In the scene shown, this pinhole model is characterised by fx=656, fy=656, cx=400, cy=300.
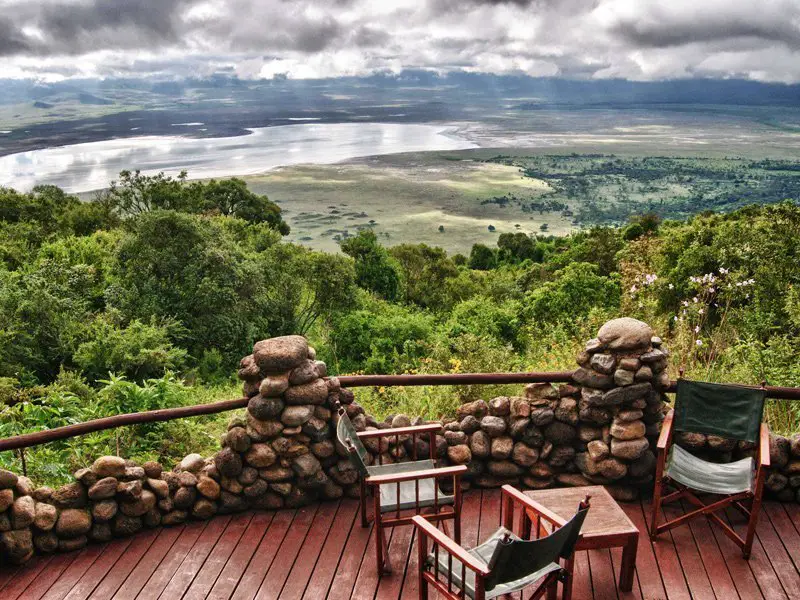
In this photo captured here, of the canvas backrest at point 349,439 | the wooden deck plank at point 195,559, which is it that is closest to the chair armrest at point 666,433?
the canvas backrest at point 349,439

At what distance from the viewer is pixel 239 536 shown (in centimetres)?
476

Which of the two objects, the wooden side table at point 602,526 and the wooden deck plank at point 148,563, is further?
A: the wooden deck plank at point 148,563

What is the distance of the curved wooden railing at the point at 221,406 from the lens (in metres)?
4.46

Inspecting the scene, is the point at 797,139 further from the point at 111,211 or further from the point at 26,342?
the point at 26,342

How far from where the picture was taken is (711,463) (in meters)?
4.74

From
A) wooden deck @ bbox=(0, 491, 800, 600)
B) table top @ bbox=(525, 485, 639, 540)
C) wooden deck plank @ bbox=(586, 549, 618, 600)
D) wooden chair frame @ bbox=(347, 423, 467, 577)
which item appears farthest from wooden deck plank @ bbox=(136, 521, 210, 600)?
wooden deck plank @ bbox=(586, 549, 618, 600)

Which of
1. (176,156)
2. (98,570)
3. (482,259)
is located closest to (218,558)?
(98,570)

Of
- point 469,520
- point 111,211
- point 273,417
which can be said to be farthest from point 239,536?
point 111,211

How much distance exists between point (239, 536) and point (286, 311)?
1961 cm

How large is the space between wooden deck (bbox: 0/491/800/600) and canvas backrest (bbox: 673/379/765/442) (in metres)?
0.74

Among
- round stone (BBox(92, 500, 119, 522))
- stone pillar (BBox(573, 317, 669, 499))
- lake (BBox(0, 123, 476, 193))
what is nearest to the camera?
round stone (BBox(92, 500, 119, 522))

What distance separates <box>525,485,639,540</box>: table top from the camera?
13.1 ft

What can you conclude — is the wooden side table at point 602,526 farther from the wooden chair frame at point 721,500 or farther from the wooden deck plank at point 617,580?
the wooden chair frame at point 721,500

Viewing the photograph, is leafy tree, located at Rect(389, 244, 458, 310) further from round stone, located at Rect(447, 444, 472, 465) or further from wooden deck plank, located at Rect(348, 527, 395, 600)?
wooden deck plank, located at Rect(348, 527, 395, 600)
